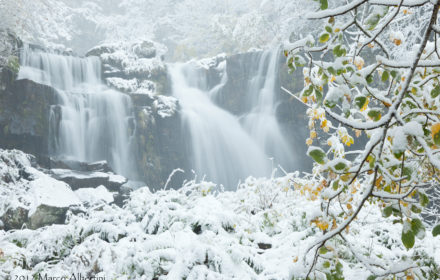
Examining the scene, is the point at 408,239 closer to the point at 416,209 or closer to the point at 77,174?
the point at 416,209

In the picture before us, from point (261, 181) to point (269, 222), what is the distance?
36.7 inches

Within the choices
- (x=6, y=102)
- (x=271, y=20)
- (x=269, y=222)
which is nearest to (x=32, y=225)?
(x=269, y=222)

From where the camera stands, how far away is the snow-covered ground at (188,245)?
2523mm

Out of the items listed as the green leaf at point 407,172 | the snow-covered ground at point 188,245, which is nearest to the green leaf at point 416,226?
the green leaf at point 407,172

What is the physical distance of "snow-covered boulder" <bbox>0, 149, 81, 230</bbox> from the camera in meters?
6.89

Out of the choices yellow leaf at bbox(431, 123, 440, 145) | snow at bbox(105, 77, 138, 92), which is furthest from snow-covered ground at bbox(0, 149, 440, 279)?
snow at bbox(105, 77, 138, 92)

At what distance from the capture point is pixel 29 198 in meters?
7.53

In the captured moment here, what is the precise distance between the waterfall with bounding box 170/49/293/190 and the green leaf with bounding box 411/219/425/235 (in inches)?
614

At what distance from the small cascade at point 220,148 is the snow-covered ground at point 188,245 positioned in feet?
40.5

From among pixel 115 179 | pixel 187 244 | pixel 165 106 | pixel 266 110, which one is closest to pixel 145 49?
pixel 165 106

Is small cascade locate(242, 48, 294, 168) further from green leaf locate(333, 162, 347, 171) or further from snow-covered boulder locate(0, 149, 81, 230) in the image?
green leaf locate(333, 162, 347, 171)

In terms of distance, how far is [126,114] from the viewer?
1573 centimetres

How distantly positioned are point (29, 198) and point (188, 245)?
6530mm

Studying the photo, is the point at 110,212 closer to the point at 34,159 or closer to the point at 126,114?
the point at 34,159
